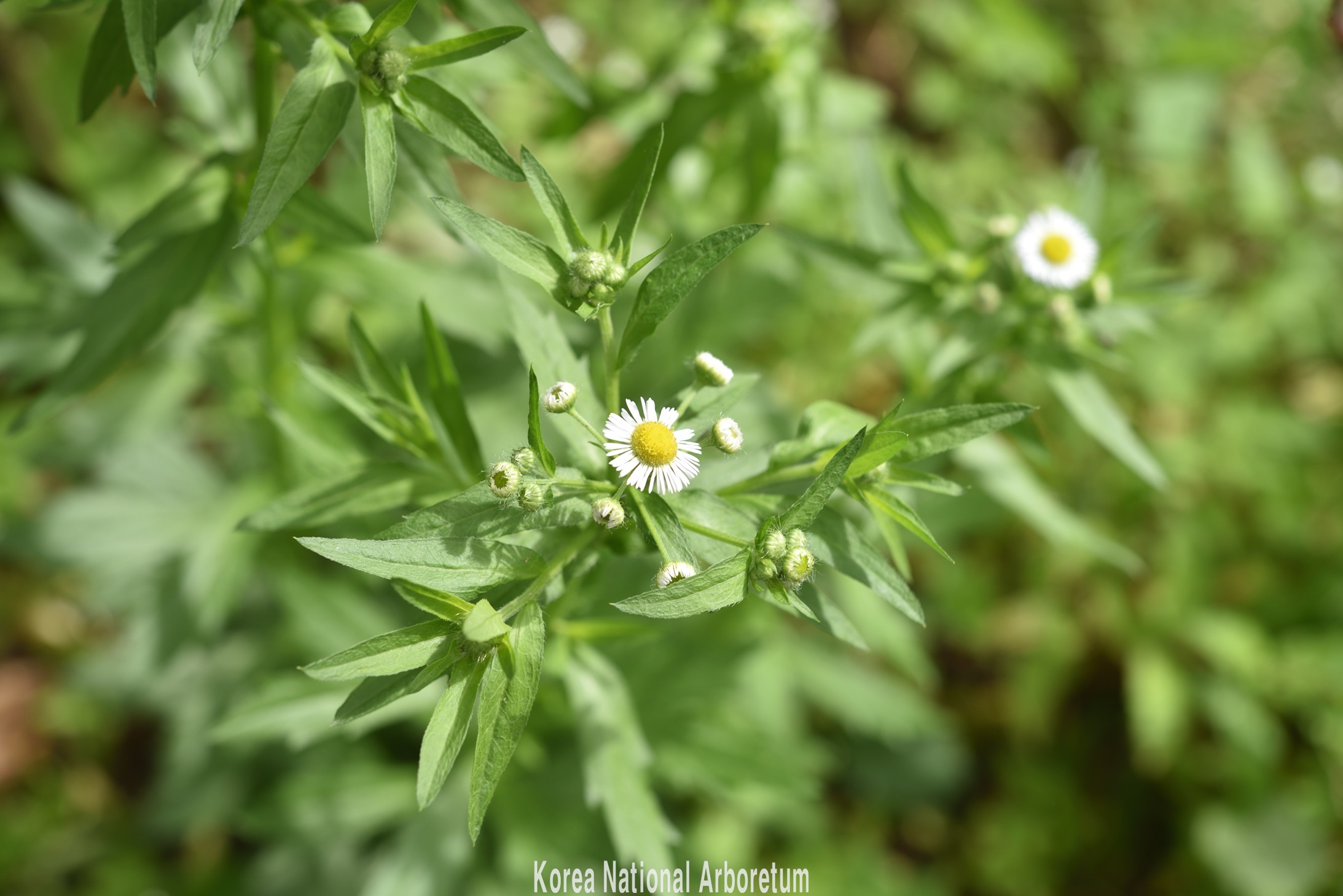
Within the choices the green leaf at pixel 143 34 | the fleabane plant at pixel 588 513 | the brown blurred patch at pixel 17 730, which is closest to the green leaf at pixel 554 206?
the fleabane plant at pixel 588 513

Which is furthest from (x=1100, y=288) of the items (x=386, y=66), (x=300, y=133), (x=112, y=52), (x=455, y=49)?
(x=112, y=52)

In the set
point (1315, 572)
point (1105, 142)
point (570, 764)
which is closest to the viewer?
point (570, 764)

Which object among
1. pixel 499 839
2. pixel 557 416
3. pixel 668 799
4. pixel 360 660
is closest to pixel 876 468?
pixel 557 416

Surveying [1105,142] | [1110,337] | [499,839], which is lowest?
[499,839]

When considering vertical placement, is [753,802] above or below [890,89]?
below

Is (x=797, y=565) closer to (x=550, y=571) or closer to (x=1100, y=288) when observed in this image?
(x=550, y=571)

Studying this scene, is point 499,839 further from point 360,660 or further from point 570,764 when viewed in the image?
point 360,660

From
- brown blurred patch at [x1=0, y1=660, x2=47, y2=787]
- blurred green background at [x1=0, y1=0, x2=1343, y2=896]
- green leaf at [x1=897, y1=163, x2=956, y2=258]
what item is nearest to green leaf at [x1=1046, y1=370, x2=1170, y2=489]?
blurred green background at [x1=0, y1=0, x2=1343, y2=896]
